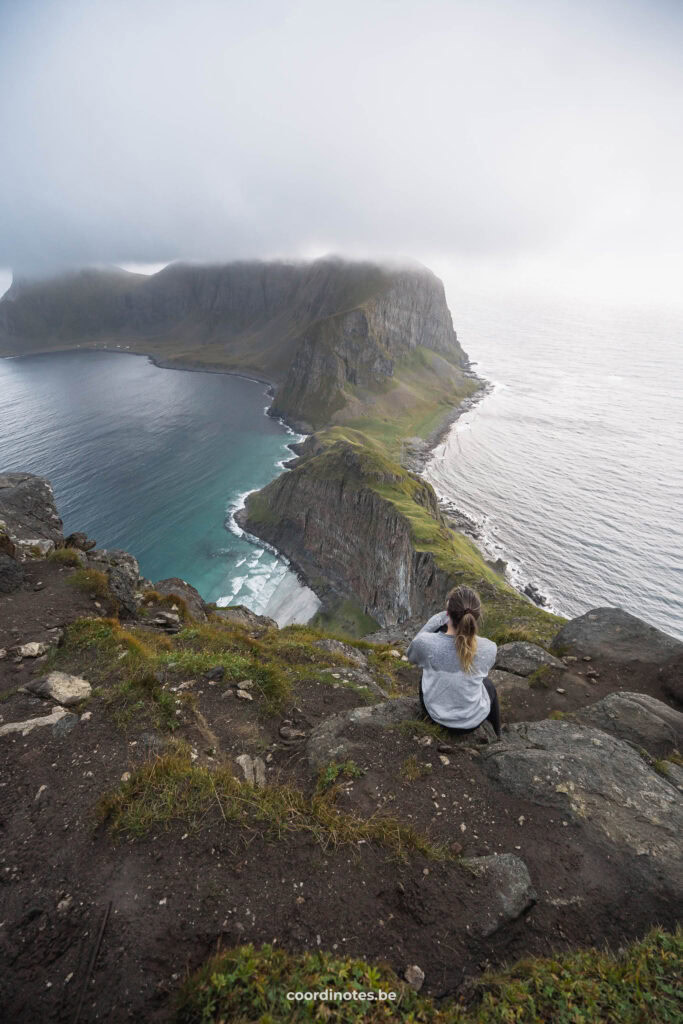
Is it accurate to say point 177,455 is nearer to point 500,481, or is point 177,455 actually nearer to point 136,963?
point 500,481

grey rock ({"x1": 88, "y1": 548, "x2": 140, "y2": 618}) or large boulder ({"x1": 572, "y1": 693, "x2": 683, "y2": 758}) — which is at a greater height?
large boulder ({"x1": 572, "y1": 693, "x2": 683, "y2": 758})

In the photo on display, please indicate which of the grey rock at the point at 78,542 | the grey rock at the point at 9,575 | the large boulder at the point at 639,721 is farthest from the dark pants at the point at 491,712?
the grey rock at the point at 78,542

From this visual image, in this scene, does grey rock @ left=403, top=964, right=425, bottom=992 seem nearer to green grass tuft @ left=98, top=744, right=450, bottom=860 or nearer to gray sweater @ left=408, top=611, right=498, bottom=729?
green grass tuft @ left=98, top=744, right=450, bottom=860

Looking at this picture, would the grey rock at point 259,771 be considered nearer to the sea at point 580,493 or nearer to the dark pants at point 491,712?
the dark pants at point 491,712

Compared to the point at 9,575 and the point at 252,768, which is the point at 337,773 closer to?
the point at 252,768

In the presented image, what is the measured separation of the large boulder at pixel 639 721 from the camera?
1134 cm

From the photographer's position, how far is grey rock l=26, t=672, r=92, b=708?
10219mm

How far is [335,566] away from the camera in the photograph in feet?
267

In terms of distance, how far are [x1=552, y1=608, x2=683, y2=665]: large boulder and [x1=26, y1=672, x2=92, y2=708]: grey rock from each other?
17.6m

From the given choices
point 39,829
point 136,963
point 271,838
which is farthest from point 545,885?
point 39,829

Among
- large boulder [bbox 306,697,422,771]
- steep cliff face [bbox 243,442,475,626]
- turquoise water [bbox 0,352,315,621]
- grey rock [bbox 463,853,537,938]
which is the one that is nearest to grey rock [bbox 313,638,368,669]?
large boulder [bbox 306,697,422,771]

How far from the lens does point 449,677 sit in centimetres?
816

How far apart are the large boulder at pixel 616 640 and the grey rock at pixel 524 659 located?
1.28 m

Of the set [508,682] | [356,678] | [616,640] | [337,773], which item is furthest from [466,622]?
[616,640]
